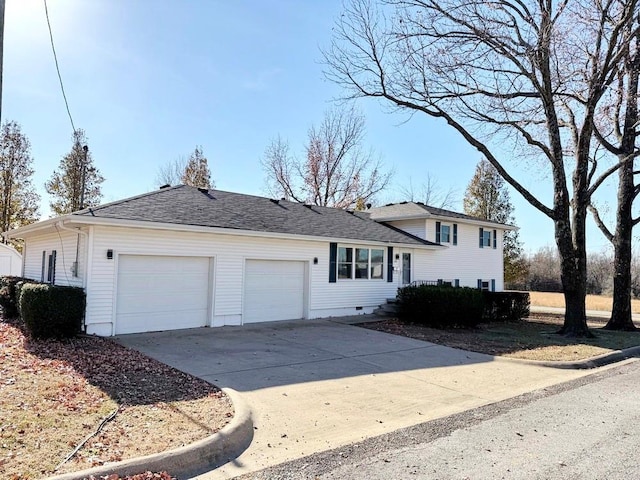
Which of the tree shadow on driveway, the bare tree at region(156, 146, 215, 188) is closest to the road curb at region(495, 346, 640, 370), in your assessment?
the tree shadow on driveway

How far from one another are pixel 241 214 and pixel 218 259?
2344 mm

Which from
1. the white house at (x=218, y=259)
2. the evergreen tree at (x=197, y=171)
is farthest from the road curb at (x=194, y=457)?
the evergreen tree at (x=197, y=171)

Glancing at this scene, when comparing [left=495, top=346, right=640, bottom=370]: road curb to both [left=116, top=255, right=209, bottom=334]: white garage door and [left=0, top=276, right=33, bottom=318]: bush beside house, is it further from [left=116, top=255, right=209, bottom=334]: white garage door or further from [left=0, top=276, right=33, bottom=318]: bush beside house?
[left=0, top=276, right=33, bottom=318]: bush beside house


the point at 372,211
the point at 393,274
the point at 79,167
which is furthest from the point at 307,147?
the point at 393,274

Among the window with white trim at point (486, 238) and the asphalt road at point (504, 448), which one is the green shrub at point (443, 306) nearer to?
the asphalt road at point (504, 448)

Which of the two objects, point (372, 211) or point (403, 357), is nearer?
point (403, 357)

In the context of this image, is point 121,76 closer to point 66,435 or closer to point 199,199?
point 199,199

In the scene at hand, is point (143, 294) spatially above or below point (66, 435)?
above

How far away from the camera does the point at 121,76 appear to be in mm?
11234

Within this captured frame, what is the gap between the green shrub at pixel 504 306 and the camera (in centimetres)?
1792

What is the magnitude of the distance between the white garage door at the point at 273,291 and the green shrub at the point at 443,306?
12.6 feet

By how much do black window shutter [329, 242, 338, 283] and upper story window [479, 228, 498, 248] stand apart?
416 inches

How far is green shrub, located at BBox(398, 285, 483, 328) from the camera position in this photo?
14.8 meters

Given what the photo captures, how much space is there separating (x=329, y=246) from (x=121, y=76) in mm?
7983
